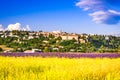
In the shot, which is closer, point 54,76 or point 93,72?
point 54,76

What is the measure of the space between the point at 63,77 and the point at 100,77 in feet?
4.37

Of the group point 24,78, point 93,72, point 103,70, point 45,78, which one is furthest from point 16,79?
point 103,70

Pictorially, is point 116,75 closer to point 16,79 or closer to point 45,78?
point 45,78

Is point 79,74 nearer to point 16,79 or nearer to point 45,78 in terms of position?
point 45,78

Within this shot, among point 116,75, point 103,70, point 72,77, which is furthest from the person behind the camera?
point 103,70

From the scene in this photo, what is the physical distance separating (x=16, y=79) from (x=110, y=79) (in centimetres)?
250

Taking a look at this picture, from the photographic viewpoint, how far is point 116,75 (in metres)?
8.21

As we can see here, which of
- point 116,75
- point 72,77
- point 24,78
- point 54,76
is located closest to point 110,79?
point 116,75

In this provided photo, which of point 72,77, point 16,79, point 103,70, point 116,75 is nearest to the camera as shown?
point 16,79

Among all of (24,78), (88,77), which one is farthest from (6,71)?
(88,77)

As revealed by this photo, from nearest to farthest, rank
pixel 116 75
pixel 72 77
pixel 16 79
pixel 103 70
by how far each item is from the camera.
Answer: pixel 16 79
pixel 72 77
pixel 116 75
pixel 103 70

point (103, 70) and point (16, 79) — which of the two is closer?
point (16, 79)

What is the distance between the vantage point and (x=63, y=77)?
7395mm

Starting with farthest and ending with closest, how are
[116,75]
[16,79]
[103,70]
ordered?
[103,70] → [116,75] → [16,79]
